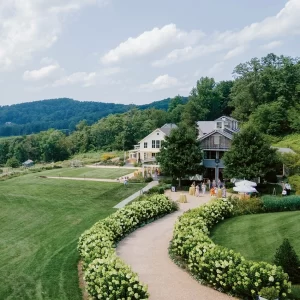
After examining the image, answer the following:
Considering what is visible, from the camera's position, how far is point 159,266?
48.1 ft

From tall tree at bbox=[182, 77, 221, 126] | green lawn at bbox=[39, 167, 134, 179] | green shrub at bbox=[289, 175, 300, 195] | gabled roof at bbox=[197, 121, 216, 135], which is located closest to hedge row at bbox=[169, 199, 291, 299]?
green shrub at bbox=[289, 175, 300, 195]

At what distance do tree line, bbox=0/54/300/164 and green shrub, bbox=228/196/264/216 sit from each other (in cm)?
1164

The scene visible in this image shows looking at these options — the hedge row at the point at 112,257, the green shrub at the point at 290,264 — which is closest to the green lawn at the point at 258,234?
the green shrub at the point at 290,264

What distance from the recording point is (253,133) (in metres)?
32.1

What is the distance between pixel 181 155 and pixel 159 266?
67.3ft

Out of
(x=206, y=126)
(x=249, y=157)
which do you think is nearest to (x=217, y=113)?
(x=206, y=126)

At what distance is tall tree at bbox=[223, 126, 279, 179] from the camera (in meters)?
31.3

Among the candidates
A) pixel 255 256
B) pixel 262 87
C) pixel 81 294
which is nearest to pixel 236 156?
pixel 255 256

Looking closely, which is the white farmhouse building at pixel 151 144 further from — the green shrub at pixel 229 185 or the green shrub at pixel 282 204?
the green shrub at pixel 282 204

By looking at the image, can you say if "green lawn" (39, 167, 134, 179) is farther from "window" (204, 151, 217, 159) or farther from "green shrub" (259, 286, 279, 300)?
"green shrub" (259, 286, 279, 300)

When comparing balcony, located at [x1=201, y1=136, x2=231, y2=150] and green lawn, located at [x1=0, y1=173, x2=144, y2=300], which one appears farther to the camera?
balcony, located at [x1=201, y1=136, x2=231, y2=150]

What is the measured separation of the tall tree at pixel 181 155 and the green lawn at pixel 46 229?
161 inches

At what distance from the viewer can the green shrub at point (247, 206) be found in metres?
23.4

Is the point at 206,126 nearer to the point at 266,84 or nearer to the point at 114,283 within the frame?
the point at 266,84
